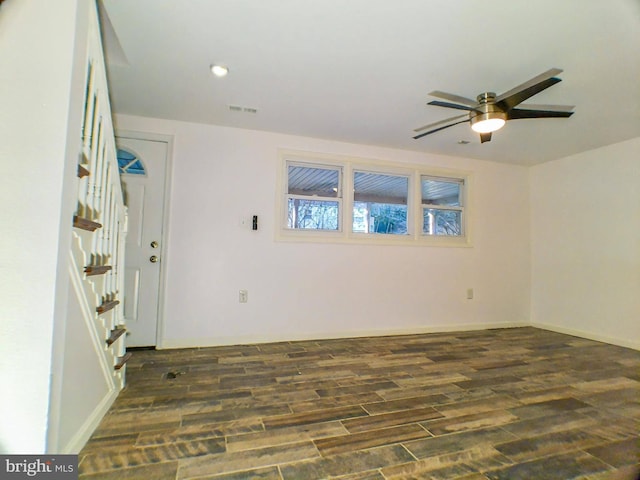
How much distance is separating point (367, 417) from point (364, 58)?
95.7 inches

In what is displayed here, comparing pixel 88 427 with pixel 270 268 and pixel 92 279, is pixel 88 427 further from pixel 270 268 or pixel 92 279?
pixel 270 268

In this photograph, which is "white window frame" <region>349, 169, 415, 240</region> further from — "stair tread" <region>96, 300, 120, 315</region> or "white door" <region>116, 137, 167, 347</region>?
"stair tread" <region>96, 300, 120, 315</region>

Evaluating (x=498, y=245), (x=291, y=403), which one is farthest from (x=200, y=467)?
(x=498, y=245)

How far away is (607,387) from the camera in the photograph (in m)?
2.45

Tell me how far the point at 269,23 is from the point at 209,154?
1872mm

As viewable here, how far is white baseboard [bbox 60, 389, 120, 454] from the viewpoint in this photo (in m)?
1.44

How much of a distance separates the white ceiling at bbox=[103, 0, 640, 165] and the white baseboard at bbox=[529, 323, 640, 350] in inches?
96.4

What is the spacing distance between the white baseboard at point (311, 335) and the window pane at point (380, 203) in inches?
51.5

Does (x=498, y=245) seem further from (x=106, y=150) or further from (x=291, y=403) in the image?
(x=106, y=150)

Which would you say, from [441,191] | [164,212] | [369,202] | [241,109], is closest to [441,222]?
[441,191]

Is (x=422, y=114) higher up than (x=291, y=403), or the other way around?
(x=422, y=114)

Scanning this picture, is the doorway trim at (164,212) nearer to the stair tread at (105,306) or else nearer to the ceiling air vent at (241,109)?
the ceiling air vent at (241,109)

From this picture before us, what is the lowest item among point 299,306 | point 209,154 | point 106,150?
point 299,306

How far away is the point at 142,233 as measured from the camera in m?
3.27
